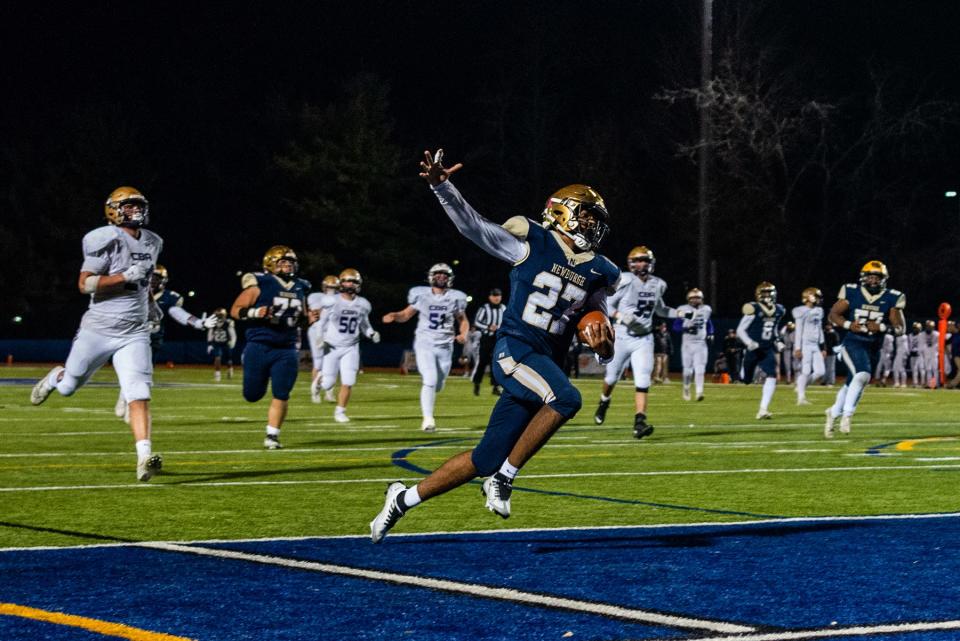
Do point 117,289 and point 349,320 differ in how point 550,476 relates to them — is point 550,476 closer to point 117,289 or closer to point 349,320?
point 117,289

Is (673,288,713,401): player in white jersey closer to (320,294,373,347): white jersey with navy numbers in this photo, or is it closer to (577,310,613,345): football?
(320,294,373,347): white jersey with navy numbers

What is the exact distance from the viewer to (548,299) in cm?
810

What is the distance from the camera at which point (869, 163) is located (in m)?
57.9

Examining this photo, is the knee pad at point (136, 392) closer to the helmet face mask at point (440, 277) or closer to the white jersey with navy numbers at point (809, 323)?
the helmet face mask at point (440, 277)

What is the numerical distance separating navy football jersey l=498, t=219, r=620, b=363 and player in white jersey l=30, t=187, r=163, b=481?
382 centimetres

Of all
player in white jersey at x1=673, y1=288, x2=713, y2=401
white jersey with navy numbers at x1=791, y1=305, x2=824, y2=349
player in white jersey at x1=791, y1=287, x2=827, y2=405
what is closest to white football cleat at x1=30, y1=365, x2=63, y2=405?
player in white jersey at x1=791, y1=287, x2=827, y2=405

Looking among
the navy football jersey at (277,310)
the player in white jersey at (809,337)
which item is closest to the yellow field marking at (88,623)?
the navy football jersey at (277,310)

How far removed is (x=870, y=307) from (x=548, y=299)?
32.4 feet

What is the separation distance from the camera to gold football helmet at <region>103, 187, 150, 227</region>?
11031 millimetres

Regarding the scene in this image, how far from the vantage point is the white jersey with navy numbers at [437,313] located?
1920cm

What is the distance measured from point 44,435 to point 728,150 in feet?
132

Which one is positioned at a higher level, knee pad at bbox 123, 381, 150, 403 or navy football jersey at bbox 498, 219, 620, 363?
navy football jersey at bbox 498, 219, 620, 363

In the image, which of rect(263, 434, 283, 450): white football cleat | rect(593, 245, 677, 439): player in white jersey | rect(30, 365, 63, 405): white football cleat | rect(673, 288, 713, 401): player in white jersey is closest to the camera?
rect(30, 365, 63, 405): white football cleat

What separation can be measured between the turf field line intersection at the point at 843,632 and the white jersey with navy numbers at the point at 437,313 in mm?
13440
